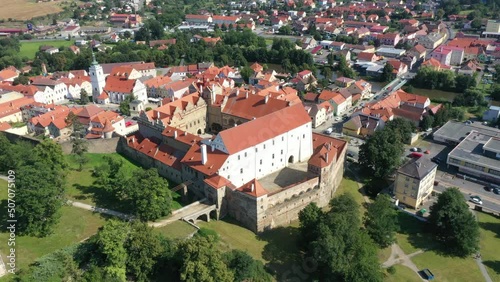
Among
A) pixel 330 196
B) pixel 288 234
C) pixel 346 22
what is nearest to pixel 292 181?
pixel 330 196

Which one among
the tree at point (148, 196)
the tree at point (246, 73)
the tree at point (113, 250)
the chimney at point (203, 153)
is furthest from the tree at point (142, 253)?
the tree at point (246, 73)


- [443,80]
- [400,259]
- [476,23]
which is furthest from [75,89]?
[476,23]

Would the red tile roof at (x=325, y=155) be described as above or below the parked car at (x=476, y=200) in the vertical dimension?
above

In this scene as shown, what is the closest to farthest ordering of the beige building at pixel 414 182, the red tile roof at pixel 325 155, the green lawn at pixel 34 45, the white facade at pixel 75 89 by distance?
the red tile roof at pixel 325 155, the beige building at pixel 414 182, the white facade at pixel 75 89, the green lawn at pixel 34 45

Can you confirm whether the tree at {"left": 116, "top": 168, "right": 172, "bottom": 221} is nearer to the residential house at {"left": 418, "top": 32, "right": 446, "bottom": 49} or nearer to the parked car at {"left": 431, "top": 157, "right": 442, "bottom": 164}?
the parked car at {"left": 431, "top": 157, "right": 442, "bottom": 164}

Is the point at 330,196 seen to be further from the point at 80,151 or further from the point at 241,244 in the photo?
the point at 80,151

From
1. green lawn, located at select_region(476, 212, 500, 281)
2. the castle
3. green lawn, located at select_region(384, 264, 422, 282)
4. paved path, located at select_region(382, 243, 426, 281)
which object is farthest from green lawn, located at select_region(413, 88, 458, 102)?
green lawn, located at select_region(384, 264, 422, 282)

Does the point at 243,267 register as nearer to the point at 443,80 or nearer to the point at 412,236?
the point at 412,236

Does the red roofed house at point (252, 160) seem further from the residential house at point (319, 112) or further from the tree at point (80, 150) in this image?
the residential house at point (319, 112)
